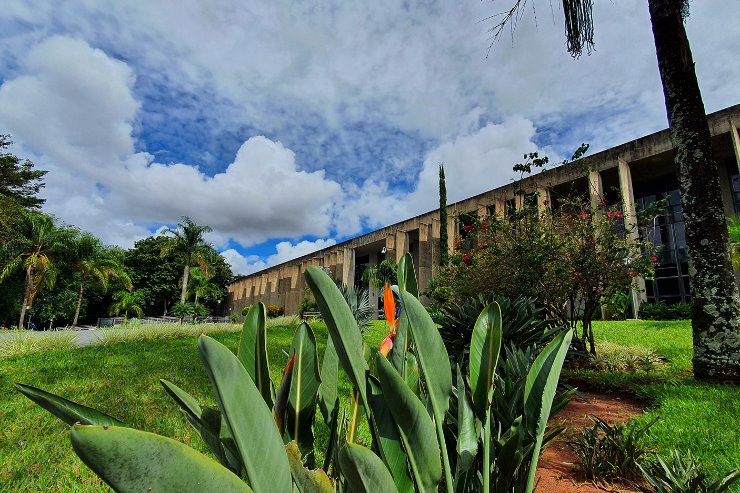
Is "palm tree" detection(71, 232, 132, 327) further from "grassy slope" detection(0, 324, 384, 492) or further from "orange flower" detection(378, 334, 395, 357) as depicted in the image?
"orange flower" detection(378, 334, 395, 357)

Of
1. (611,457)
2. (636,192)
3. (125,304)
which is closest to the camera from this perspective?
(611,457)

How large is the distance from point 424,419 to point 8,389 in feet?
18.8

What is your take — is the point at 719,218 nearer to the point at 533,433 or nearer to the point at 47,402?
the point at 533,433

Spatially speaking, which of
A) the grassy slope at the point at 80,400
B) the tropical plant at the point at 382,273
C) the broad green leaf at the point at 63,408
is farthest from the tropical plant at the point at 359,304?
the broad green leaf at the point at 63,408

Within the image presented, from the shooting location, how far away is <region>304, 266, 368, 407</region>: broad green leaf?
86 centimetres

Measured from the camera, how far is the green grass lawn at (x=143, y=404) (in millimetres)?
2525

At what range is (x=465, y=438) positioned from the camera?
1.10 m

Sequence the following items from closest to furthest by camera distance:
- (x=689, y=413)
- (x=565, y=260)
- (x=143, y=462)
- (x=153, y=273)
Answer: (x=143, y=462)
(x=689, y=413)
(x=565, y=260)
(x=153, y=273)

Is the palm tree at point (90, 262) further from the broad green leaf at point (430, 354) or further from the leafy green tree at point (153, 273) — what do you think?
the broad green leaf at point (430, 354)

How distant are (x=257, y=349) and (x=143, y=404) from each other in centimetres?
376

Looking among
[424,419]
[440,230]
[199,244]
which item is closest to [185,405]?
[424,419]

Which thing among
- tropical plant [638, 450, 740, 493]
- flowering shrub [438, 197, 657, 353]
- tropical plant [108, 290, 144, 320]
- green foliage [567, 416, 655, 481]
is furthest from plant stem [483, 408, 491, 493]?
tropical plant [108, 290, 144, 320]

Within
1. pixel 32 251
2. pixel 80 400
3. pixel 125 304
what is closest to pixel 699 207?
pixel 80 400

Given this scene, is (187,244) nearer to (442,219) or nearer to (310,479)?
(442,219)
